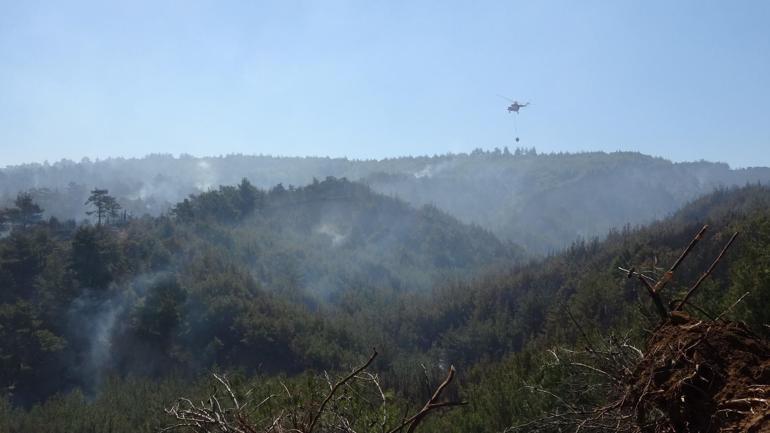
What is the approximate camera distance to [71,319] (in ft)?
158

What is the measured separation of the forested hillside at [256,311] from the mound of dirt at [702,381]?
33.3 feet

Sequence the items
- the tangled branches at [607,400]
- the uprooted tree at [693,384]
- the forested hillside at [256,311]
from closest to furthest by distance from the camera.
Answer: the uprooted tree at [693,384]
the tangled branches at [607,400]
the forested hillside at [256,311]

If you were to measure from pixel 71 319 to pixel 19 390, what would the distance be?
7435 millimetres

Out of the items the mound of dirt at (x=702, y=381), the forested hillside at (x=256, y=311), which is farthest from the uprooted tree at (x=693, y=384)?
the forested hillside at (x=256, y=311)

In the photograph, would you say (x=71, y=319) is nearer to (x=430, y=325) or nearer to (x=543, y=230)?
(x=430, y=325)

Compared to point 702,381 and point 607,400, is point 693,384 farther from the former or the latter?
point 607,400

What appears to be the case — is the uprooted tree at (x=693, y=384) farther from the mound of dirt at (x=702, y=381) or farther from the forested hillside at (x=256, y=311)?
the forested hillside at (x=256, y=311)

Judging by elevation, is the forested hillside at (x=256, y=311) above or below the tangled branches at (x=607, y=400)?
below

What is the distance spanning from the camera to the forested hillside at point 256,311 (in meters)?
30.6

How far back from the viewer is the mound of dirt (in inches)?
120

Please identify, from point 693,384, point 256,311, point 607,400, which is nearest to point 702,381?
point 693,384

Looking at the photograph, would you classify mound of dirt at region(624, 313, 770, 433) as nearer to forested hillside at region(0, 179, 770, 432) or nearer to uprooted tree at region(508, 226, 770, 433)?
uprooted tree at region(508, 226, 770, 433)

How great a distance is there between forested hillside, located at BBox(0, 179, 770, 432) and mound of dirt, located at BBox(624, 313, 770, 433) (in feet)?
33.3

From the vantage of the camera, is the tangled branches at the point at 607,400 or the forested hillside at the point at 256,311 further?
the forested hillside at the point at 256,311
